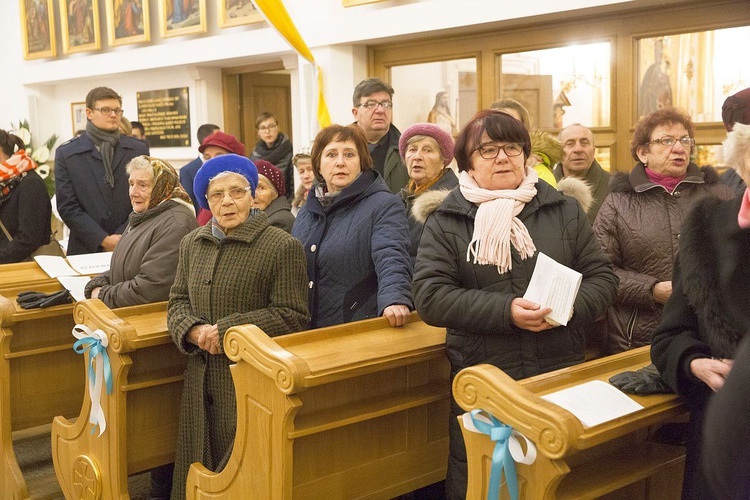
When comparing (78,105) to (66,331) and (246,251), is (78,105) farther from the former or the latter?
(246,251)

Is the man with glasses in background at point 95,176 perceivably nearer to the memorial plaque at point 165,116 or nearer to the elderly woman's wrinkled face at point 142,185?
the elderly woman's wrinkled face at point 142,185

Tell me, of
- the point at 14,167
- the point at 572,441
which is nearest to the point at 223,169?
the point at 572,441

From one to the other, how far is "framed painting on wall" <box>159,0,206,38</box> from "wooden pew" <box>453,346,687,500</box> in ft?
24.2

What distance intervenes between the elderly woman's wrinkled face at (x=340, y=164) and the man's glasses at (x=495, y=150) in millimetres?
831

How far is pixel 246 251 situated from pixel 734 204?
5.81ft

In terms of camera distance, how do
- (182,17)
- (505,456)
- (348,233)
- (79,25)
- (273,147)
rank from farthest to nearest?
(79,25) → (182,17) → (273,147) → (348,233) → (505,456)

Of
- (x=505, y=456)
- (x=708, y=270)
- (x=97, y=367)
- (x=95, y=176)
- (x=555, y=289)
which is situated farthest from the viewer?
(x=95, y=176)

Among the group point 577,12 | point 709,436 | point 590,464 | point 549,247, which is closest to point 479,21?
point 577,12

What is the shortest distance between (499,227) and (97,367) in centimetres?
182

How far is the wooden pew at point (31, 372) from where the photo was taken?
3.90 m

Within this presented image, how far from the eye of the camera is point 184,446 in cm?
324

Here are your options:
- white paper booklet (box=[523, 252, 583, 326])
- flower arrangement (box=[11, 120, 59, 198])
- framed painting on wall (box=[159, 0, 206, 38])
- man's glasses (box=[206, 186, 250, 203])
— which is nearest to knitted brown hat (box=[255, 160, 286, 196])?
man's glasses (box=[206, 186, 250, 203])

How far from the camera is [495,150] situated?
8.49ft

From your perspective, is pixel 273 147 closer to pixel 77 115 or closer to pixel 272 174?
pixel 272 174
